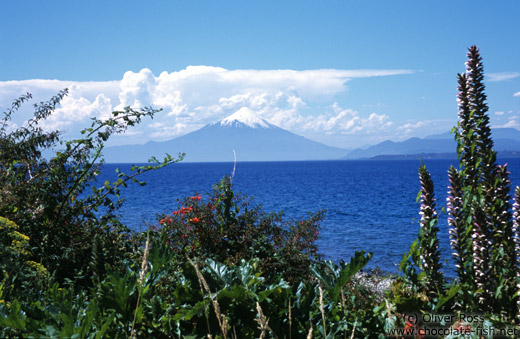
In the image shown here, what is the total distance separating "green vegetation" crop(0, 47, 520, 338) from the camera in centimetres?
250

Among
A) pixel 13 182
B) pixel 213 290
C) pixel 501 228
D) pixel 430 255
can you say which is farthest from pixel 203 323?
pixel 13 182

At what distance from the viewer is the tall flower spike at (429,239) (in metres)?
3.51

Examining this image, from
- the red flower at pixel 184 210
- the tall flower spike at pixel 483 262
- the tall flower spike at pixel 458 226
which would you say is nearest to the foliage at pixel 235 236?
the red flower at pixel 184 210

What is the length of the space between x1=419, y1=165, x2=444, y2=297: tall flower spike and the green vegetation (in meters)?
0.01

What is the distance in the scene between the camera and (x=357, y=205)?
39906 millimetres

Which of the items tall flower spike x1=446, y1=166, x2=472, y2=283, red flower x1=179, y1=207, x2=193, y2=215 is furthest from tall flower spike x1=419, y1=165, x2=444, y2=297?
red flower x1=179, y1=207, x2=193, y2=215

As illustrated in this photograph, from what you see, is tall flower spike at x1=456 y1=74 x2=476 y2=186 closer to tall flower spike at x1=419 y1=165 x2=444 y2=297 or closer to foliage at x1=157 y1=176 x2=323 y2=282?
tall flower spike at x1=419 y1=165 x2=444 y2=297

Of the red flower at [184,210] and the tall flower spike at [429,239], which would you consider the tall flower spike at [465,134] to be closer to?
the tall flower spike at [429,239]

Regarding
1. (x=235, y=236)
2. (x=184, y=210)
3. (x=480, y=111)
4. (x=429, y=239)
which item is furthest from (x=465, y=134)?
(x=184, y=210)

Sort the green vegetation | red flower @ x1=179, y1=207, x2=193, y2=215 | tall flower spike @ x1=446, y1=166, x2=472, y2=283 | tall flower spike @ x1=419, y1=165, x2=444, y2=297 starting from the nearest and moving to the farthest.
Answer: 1. the green vegetation
2. tall flower spike @ x1=419, y1=165, x2=444, y2=297
3. tall flower spike @ x1=446, y1=166, x2=472, y2=283
4. red flower @ x1=179, y1=207, x2=193, y2=215

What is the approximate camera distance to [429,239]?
3527 millimetres

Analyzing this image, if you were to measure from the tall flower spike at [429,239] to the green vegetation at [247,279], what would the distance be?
0.01m

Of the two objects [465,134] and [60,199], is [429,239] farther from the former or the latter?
[60,199]

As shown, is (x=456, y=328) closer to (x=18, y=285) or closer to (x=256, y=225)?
(x=18, y=285)
